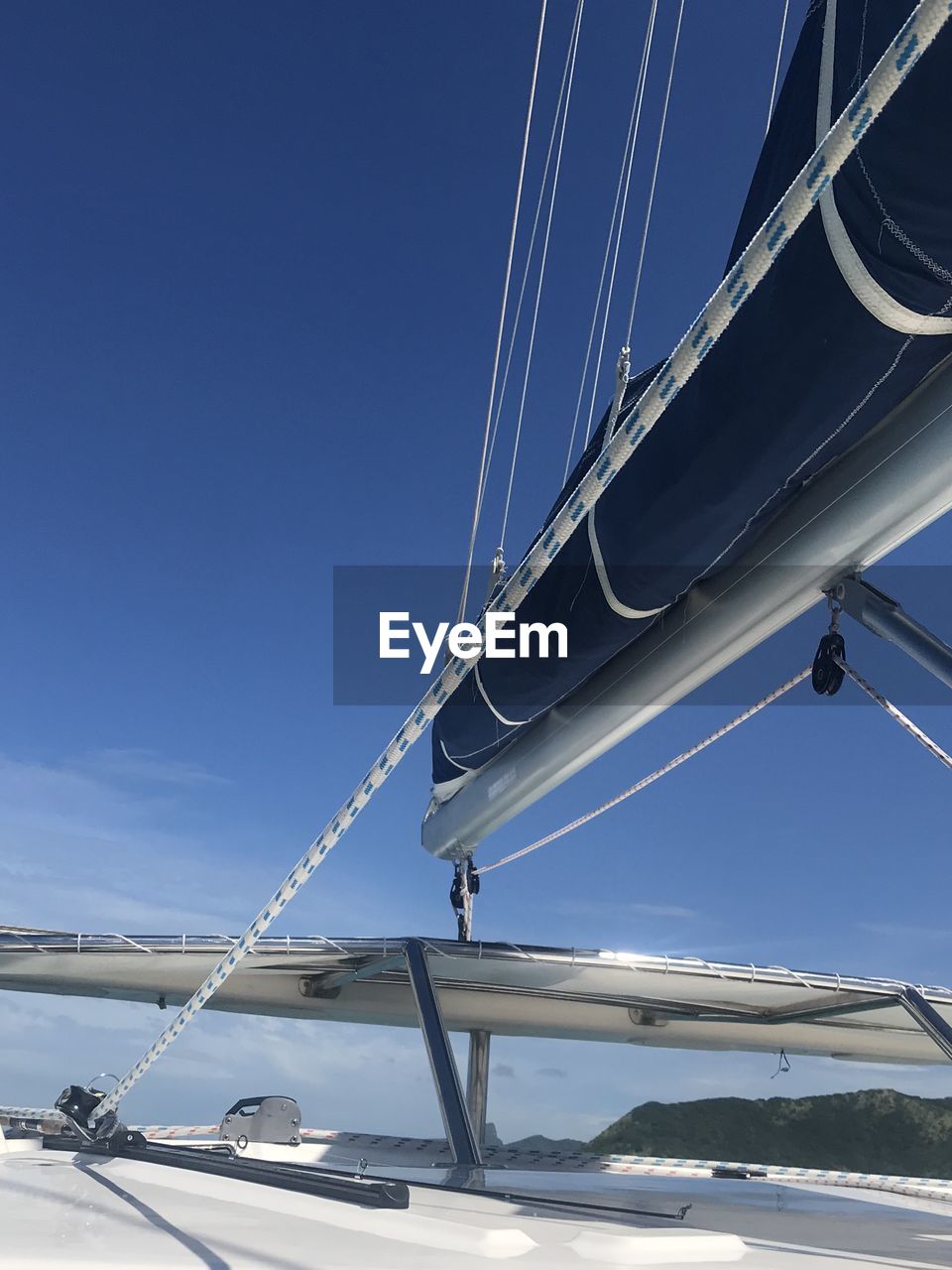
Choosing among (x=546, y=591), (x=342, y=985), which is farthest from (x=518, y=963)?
(x=546, y=591)

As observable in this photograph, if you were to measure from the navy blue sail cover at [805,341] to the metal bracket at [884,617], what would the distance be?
0.32 meters

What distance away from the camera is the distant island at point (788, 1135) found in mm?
5816

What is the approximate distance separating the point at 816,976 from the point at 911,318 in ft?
13.0

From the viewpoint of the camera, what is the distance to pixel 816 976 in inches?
195

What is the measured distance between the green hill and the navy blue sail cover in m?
4.06

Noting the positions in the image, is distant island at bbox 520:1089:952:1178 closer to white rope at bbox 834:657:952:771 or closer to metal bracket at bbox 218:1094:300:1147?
metal bracket at bbox 218:1094:300:1147

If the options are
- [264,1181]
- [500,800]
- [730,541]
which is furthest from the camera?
[500,800]

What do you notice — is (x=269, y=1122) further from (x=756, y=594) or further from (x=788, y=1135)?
(x=788, y=1135)

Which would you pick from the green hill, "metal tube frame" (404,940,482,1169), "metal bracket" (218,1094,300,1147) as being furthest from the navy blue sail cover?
the green hill

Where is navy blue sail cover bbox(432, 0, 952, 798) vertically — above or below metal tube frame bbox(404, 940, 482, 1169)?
above

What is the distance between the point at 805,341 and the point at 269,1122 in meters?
3.45

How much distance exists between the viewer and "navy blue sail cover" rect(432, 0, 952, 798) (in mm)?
1724

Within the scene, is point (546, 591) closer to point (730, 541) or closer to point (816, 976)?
point (730, 541)

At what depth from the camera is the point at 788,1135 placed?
20.0ft
